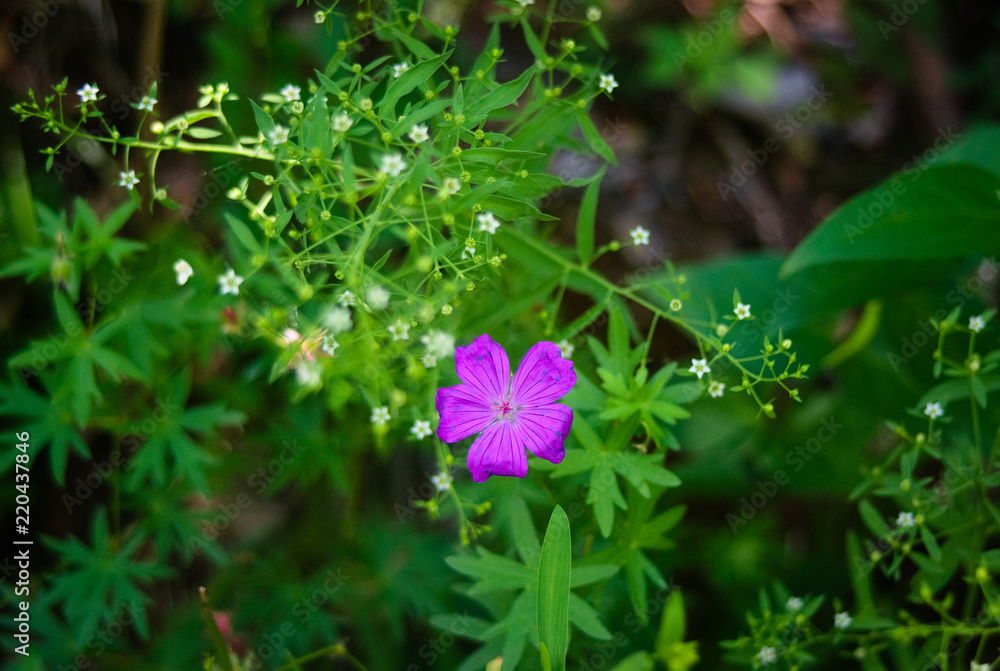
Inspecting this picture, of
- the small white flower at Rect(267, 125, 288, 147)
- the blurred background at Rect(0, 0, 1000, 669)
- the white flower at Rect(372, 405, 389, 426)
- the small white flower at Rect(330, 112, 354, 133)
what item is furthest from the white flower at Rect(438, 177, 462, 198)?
the blurred background at Rect(0, 0, 1000, 669)

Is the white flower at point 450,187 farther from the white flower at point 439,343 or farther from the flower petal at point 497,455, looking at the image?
the flower petal at point 497,455

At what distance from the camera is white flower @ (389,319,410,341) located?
1.48 metres

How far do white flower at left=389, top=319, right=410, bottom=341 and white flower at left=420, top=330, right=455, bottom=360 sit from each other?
0.16ft

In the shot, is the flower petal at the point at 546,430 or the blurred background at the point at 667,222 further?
the blurred background at the point at 667,222

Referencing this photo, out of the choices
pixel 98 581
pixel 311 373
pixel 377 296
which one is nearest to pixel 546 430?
pixel 377 296

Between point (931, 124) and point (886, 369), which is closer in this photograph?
point (886, 369)

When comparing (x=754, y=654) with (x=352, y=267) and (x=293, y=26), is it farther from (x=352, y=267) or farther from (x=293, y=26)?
(x=293, y=26)

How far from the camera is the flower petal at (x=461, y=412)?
142cm

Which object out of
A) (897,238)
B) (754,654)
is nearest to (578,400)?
(754,654)

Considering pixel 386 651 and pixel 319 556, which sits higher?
pixel 319 556

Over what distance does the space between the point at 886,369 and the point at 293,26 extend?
263 centimetres

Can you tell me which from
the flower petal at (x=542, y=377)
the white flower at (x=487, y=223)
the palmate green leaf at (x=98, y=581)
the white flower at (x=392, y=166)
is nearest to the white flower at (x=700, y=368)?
the flower petal at (x=542, y=377)

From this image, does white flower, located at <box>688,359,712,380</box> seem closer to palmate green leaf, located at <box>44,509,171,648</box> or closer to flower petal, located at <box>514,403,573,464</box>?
flower petal, located at <box>514,403,573,464</box>

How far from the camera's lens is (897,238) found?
6.77ft
